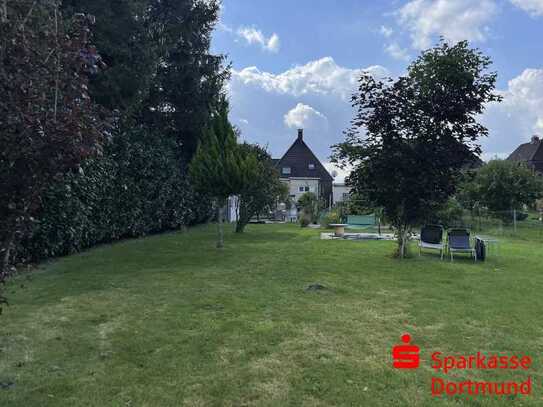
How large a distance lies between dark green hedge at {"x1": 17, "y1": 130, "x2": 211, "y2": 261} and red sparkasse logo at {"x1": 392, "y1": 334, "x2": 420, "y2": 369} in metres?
4.56

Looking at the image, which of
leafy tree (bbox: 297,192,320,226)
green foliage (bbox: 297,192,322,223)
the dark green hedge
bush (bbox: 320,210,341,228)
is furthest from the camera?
green foliage (bbox: 297,192,322,223)

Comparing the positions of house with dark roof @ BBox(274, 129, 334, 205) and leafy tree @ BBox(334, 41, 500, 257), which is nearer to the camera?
leafy tree @ BBox(334, 41, 500, 257)

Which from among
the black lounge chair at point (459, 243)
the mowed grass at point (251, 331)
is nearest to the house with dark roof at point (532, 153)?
the black lounge chair at point (459, 243)

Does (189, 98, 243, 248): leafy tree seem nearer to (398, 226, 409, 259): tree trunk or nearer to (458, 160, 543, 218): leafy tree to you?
(398, 226, 409, 259): tree trunk

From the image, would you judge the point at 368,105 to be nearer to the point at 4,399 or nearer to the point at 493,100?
the point at 493,100

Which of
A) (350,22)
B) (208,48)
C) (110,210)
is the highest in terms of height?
(208,48)

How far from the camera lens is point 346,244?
1314 cm

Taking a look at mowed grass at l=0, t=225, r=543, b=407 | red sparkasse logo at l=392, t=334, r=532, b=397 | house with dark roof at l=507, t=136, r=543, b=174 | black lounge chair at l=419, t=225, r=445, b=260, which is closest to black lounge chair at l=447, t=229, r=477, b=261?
black lounge chair at l=419, t=225, r=445, b=260

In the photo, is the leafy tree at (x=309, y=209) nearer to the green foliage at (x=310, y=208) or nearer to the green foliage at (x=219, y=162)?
the green foliage at (x=310, y=208)

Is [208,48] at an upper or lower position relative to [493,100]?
upper

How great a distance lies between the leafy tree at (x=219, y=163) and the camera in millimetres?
10883

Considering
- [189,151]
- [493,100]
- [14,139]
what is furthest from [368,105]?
[189,151]

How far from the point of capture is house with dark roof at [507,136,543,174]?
1688 inches

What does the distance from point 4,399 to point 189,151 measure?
16.2 metres
